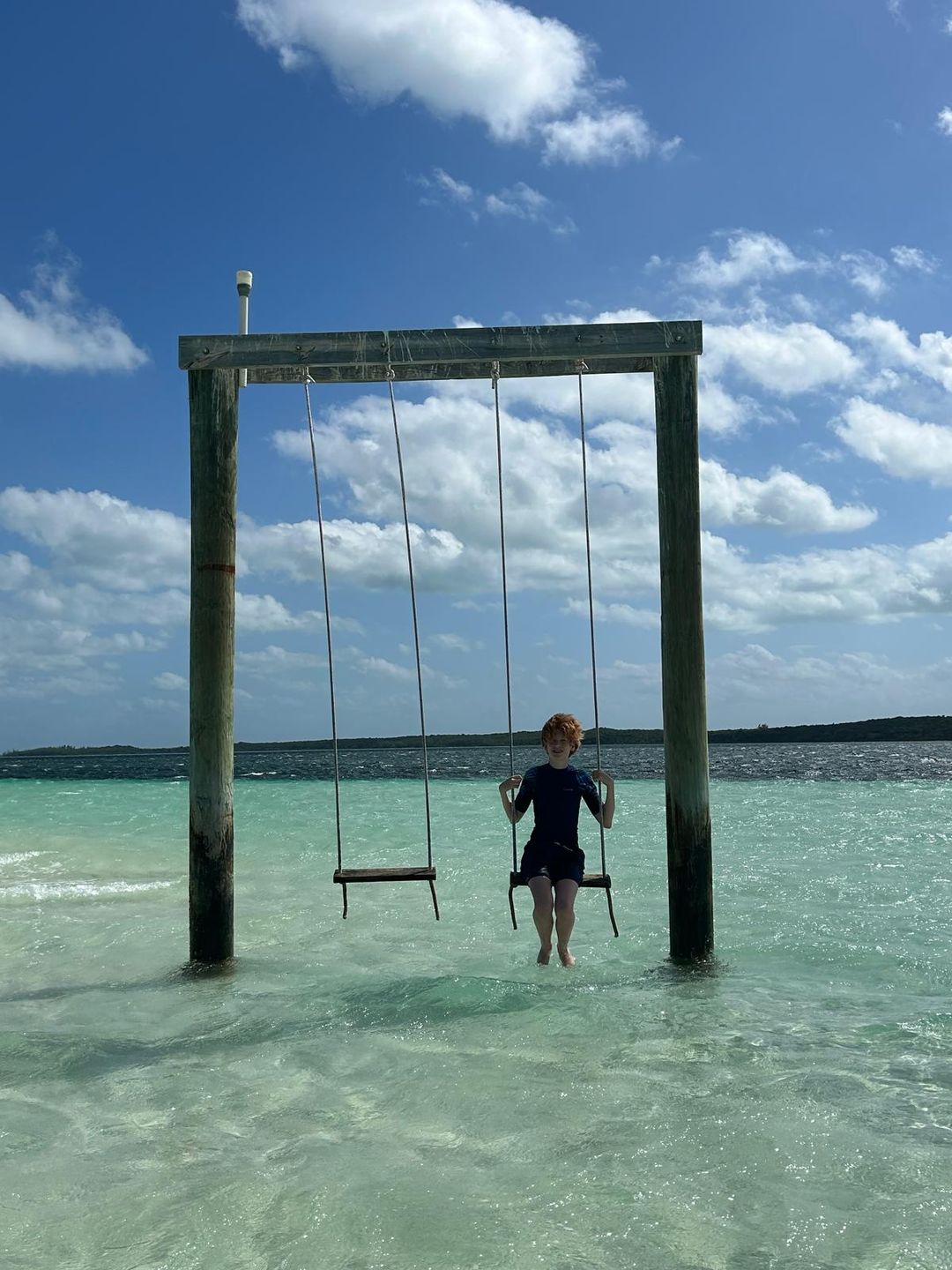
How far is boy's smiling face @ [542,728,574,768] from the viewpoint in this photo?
6773 millimetres

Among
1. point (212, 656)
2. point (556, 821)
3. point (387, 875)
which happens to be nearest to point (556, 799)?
point (556, 821)

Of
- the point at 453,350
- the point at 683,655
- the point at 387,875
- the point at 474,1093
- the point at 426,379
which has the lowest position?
the point at 474,1093

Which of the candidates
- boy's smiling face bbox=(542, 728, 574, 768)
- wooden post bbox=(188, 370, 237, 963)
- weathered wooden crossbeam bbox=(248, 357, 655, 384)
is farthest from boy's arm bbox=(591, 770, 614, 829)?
weathered wooden crossbeam bbox=(248, 357, 655, 384)

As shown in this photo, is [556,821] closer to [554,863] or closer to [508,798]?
[554,863]

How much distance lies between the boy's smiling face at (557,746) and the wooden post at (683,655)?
0.70 meters

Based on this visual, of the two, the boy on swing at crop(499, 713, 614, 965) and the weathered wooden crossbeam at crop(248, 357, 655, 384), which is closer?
the boy on swing at crop(499, 713, 614, 965)

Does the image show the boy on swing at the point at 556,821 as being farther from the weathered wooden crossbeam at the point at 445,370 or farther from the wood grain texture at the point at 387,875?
the weathered wooden crossbeam at the point at 445,370

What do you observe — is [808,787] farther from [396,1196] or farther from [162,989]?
[396,1196]

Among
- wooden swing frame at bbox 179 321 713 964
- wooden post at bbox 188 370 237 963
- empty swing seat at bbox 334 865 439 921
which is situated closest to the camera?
empty swing seat at bbox 334 865 439 921

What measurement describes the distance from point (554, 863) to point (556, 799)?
16.2 inches

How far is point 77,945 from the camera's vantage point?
8.89 metres

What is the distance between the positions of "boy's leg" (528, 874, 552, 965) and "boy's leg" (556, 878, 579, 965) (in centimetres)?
6

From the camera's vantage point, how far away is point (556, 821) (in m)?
6.86

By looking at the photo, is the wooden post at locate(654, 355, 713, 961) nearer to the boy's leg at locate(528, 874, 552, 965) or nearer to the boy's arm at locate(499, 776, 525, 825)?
the boy's leg at locate(528, 874, 552, 965)
